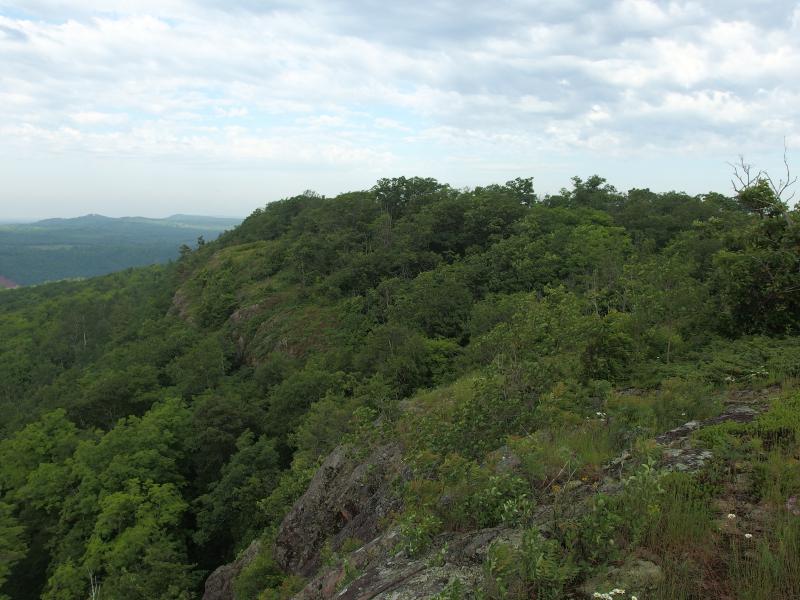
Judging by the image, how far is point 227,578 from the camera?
1411cm

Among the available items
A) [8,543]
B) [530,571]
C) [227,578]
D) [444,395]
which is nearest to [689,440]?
[530,571]

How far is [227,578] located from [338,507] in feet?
19.3

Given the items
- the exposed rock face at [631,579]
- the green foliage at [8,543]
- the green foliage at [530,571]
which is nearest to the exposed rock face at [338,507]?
the green foliage at [530,571]

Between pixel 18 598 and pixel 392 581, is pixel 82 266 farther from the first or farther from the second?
pixel 392 581

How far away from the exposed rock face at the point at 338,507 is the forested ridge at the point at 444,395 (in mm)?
535

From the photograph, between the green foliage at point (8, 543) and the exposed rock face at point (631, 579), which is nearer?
the exposed rock face at point (631, 579)

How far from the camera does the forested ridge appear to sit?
450cm

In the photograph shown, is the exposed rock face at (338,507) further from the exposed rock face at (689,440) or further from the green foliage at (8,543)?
the green foliage at (8,543)

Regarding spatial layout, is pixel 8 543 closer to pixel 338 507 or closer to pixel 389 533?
pixel 338 507

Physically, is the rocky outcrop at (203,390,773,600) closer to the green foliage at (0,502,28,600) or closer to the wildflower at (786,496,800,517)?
the wildflower at (786,496,800,517)

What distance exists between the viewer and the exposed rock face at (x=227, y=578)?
44.6ft

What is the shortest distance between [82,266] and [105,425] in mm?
203140

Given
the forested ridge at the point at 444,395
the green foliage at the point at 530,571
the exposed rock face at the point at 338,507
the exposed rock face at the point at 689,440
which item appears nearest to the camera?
the green foliage at the point at 530,571

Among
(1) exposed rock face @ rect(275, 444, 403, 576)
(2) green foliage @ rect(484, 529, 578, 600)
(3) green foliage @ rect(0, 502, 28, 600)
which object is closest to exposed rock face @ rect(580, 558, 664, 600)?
(2) green foliage @ rect(484, 529, 578, 600)
